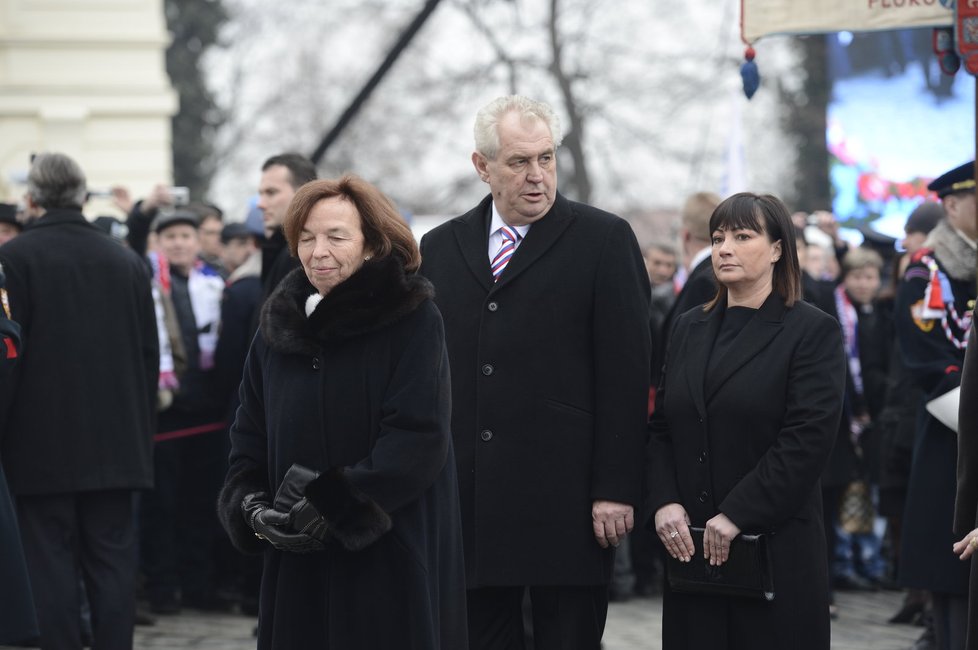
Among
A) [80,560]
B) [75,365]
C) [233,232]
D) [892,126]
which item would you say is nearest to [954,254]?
[75,365]

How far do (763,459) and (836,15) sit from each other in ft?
9.03

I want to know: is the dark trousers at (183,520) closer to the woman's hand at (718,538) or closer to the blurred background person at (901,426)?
the blurred background person at (901,426)

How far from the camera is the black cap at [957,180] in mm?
7230

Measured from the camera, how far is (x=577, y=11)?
28609 millimetres

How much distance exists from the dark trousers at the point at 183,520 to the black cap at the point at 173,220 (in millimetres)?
1354

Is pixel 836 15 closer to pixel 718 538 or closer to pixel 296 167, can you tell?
pixel 296 167

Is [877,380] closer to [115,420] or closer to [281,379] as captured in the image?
[115,420]

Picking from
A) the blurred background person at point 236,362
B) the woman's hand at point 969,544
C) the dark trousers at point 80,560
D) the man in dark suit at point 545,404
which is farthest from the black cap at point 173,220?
the woman's hand at point 969,544

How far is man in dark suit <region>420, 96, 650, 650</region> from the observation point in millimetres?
5547

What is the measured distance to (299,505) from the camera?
4570 millimetres

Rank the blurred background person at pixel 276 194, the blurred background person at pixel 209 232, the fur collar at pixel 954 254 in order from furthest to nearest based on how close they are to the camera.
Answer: the blurred background person at pixel 209 232 → the blurred background person at pixel 276 194 → the fur collar at pixel 954 254

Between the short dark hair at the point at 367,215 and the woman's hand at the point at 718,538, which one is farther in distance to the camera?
the woman's hand at the point at 718,538

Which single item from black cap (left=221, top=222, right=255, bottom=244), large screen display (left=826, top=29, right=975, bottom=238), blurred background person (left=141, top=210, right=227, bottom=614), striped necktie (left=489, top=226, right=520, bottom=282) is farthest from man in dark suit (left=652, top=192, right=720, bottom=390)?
large screen display (left=826, top=29, right=975, bottom=238)

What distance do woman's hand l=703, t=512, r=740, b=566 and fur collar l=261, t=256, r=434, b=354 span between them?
1.35 meters
